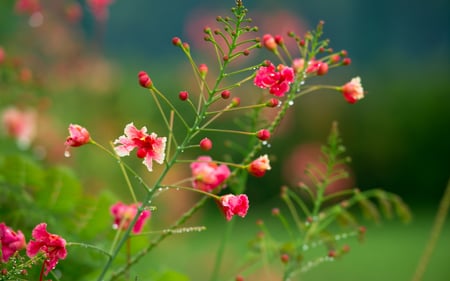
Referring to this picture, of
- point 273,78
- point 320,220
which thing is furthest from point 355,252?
point 273,78

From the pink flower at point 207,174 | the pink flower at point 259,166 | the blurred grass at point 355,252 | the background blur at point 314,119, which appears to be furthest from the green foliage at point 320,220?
the blurred grass at point 355,252

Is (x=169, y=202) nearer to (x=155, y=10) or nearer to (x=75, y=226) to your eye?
(x=75, y=226)

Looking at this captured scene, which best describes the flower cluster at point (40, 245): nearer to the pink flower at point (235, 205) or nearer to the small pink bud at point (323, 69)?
the pink flower at point (235, 205)

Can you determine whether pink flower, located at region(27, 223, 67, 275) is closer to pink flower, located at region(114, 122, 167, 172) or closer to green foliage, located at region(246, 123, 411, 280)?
pink flower, located at region(114, 122, 167, 172)

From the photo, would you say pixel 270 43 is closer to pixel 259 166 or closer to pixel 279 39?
pixel 279 39

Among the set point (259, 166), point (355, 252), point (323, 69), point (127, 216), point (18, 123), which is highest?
point (323, 69)
